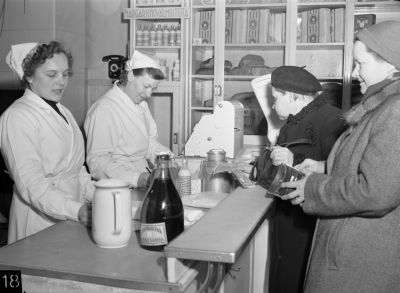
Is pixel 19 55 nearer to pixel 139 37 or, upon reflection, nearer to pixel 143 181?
pixel 143 181

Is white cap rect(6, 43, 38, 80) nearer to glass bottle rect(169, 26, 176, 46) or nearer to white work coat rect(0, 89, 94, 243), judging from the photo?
white work coat rect(0, 89, 94, 243)

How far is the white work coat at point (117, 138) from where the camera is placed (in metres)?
2.26

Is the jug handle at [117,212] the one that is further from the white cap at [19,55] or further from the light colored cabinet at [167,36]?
the light colored cabinet at [167,36]

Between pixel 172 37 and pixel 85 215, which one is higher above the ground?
pixel 172 37

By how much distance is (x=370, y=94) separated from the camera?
144cm

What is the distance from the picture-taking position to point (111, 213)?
4.35 feet

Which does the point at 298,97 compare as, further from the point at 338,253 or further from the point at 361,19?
the point at 361,19

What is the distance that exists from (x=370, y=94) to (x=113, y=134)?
53.0 inches

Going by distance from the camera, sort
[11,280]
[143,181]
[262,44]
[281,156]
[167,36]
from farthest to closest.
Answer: [167,36] → [262,44] → [143,181] → [281,156] → [11,280]

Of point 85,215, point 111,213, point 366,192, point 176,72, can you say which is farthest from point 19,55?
point 176,72

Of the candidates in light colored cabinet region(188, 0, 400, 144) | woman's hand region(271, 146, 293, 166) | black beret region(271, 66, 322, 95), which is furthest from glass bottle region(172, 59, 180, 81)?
woman's hand region(271, 146, 293, 166)

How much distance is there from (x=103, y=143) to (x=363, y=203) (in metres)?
1.38

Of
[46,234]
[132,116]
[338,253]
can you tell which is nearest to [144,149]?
[132,116]

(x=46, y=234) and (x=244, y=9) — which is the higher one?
(x=244, y=9)
